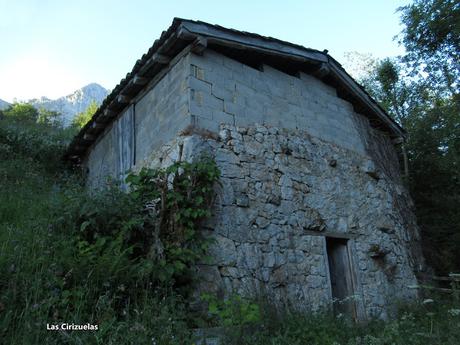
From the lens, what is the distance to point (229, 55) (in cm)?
657

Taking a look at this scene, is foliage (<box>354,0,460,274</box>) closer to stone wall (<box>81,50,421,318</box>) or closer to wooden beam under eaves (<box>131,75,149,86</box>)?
stone wall (<box>81,50,421,318</box>)

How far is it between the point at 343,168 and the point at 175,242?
4163 mm

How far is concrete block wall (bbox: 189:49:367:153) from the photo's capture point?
5.85 meters

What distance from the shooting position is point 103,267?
376cm

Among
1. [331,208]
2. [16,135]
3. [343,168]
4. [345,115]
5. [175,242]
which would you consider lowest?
[175,242]

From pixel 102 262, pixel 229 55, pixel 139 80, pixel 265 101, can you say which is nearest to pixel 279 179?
pixel 265 101

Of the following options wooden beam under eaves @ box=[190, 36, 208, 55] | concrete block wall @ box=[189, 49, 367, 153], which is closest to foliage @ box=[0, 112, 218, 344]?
concrete block wall @ box=[189, 49, 367, 153]

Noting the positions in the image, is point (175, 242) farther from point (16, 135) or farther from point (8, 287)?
point (16, 135)

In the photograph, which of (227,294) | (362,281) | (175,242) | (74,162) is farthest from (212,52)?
(74,162)

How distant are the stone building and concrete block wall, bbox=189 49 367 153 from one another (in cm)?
2

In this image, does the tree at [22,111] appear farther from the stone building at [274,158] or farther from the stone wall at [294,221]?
the stone wall at [294,221]

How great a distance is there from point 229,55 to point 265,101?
1011 millimetres

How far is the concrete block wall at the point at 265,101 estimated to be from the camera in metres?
5.85

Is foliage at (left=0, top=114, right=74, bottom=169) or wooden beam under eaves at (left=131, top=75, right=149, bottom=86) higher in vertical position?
foliage at (left=0, top=114, right=74, bottom=169)
